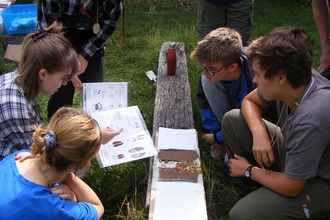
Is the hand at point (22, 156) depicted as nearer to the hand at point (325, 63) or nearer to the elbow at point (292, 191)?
the elbow at point (292, 191)

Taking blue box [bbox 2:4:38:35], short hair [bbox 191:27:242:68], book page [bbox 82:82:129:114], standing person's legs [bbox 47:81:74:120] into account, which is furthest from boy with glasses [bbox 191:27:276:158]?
blue box [bbox 2:4:38:35]

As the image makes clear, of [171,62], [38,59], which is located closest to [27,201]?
[38,59]

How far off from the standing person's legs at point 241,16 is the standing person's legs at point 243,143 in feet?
4.66

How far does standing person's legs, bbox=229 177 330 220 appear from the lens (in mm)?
2055

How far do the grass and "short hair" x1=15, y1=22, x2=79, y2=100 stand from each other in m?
0.95

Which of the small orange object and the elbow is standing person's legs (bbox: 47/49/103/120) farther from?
the elbow

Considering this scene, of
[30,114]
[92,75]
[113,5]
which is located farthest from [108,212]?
[113,5]

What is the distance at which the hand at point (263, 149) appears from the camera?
2.23 m

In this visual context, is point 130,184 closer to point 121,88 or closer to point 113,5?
point 121,88

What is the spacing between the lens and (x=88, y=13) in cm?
272

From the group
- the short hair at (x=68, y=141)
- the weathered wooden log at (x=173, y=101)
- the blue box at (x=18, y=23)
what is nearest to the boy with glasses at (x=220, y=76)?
the weathered wooden log at (x=173, y=101)

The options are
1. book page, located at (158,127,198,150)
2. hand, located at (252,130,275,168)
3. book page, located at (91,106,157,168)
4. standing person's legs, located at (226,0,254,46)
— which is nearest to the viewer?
hand, located at (252,130,275,168)

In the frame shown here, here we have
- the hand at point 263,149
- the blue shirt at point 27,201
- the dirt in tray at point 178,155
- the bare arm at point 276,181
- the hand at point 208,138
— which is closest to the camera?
the blue shirt at point 27,201

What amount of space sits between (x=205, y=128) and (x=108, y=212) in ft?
3.85
